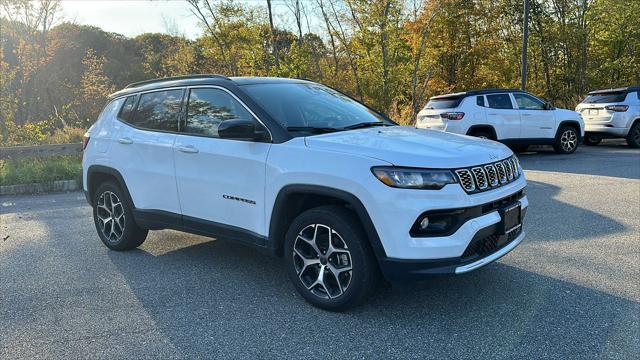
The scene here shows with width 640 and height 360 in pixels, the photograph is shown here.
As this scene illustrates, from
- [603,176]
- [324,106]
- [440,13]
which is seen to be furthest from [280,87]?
[440,13]

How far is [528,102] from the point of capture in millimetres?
12914

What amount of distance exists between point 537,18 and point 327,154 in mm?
26277

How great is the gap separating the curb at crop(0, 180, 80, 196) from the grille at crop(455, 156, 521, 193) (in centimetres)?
922

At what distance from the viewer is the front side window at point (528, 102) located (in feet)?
41.9

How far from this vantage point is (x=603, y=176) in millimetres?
9758

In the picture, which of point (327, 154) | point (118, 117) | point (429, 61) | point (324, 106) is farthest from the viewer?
point (429, 61)

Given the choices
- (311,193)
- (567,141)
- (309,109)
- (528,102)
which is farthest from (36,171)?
(567,141)

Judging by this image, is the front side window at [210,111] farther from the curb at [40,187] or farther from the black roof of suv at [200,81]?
the curb at [40,187]

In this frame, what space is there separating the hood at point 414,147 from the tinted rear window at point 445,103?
846 cm

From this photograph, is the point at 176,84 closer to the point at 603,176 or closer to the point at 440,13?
the point at 603,176

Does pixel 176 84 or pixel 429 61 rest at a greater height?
pixel 429 61

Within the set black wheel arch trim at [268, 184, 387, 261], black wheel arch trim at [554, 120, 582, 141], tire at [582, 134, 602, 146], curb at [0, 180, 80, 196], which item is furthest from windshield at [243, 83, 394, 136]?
tire at [582, 134, 602, 146]

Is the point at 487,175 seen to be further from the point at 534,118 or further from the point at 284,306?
the point at 534,118

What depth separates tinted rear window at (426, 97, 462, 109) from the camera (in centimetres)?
1234
